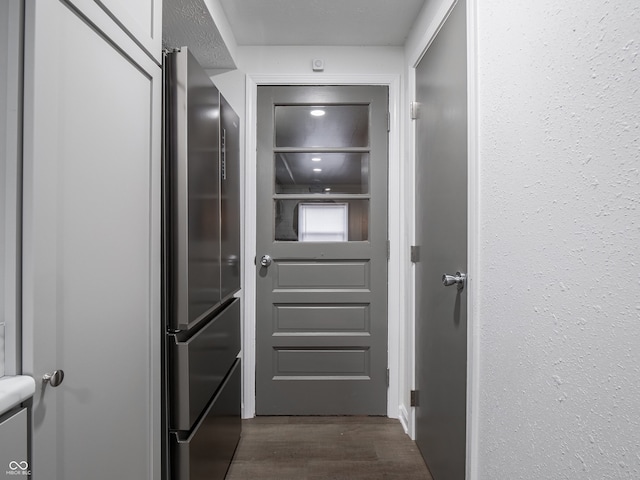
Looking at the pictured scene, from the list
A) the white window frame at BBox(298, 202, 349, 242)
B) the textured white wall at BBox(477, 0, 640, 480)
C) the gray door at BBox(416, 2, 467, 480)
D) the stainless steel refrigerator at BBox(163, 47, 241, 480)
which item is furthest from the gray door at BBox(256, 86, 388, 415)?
the textured white wall at BBox(477, 0, 640, 480)

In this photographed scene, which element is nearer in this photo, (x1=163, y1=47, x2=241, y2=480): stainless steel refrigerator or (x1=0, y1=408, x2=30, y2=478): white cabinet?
(x1=0, y1=408, x2=30, y2=478): white cabinet

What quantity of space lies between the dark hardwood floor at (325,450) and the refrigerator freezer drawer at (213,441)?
0.14 meters

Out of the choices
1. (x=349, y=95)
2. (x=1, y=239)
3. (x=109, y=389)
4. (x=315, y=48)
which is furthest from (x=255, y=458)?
(x=315, y=48)

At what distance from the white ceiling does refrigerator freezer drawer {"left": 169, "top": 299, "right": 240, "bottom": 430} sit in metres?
1.57

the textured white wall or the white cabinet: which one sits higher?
the textured white wall

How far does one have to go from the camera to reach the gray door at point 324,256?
249 centimetres

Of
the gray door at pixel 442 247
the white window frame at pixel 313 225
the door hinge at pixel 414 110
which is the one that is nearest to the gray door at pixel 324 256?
the white window frame at pixel 313 225

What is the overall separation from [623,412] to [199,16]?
6.89 ft

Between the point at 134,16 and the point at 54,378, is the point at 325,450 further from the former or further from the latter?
the point at 134,16

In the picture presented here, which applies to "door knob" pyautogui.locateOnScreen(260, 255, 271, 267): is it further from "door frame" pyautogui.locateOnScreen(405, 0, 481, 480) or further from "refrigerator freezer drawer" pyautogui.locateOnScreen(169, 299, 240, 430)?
"door frame" pyautogui.locateOnScreen(405, 0, 481, 480)

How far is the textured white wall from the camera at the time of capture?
2.33 feet

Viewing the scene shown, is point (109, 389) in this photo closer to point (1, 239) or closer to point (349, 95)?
point (1, 239)

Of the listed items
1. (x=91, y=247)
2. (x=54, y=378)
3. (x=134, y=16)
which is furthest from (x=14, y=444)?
(x=134, y=16)

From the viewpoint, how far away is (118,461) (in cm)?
105
